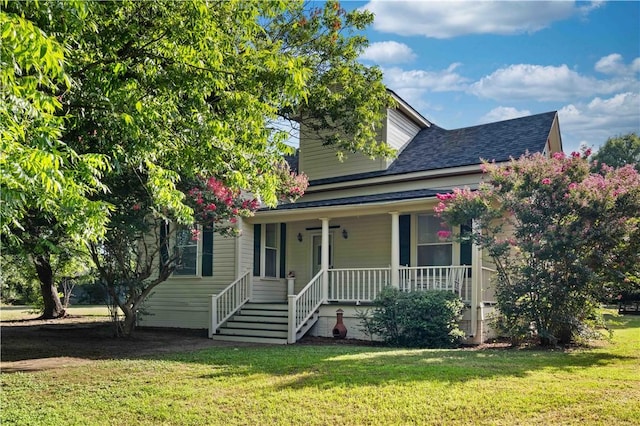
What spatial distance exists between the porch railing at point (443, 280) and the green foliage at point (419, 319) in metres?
0.65

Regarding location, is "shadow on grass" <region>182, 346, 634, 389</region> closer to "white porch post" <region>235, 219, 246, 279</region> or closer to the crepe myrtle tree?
the crepe myrtle tree

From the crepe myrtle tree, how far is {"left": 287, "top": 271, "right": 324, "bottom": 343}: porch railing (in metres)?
4.45

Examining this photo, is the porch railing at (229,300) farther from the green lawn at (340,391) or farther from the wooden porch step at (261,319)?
the green lawn at (340,391)

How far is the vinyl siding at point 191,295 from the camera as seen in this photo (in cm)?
1602

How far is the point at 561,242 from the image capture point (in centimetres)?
979

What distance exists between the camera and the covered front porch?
504 inches

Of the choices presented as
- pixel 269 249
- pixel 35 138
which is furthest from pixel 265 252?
pixel 35 138

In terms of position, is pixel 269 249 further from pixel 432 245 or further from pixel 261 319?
pixel 432 245

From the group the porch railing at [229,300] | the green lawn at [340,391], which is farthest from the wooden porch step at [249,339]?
the green lawn at [340,391]

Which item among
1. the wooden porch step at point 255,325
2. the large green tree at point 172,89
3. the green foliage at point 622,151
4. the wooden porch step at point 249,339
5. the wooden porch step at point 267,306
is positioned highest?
the green foliage at point 622,151

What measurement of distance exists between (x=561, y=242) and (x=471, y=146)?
6234 millimetres

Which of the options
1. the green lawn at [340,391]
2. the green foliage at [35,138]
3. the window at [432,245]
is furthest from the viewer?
the window at [432,245]

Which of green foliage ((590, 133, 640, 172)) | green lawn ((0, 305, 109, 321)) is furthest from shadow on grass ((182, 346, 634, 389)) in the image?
green foliage ((590, 133, 640, 172))

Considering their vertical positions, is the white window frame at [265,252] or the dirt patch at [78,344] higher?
the white window frame at [265,252]
